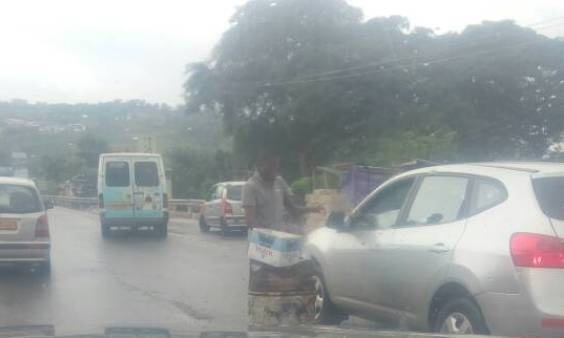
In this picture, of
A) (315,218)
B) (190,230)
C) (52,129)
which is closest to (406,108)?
(190,230)

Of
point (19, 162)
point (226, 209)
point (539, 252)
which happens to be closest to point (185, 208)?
point (226, 209)

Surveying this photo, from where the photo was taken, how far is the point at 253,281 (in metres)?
7.51

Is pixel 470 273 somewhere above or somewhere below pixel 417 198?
below

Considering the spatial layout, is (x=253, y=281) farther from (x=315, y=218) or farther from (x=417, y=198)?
(x=315, y=218)

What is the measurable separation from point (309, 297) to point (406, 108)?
1392 inches

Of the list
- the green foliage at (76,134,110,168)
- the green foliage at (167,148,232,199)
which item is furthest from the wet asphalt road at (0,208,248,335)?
the green foliage at (76,134,110,168)

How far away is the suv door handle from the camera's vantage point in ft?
21.1

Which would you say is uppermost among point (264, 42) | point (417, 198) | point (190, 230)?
point (264, 42)

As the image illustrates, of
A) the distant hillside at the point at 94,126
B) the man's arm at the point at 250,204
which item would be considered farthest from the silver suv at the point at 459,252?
the distant hillside at the point at 94,126

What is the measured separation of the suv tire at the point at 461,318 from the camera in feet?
19.8

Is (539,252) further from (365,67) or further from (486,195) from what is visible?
(365,67)

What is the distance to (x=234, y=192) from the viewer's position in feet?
82.8

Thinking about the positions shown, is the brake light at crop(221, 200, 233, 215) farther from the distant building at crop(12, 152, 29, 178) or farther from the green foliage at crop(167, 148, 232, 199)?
the distant building at crop(12, 152, 29, 178)

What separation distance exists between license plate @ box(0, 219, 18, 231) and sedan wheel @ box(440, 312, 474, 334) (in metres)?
8.61
